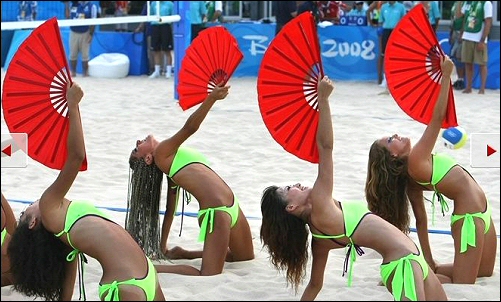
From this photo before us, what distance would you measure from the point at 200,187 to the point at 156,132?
4.57 meters

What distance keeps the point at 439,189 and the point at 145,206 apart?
5.01 ft

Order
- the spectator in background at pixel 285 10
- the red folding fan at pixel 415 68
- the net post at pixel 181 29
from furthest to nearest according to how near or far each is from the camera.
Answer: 1. the spectator in background at pixel 285 10
2. the net post at pixel 181 29
3. the red folding fan at pixel 415 68

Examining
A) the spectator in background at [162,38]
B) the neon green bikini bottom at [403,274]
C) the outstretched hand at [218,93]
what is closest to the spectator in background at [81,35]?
the spectator in background at [162,38]

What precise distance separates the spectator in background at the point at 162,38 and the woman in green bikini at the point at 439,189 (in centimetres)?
969

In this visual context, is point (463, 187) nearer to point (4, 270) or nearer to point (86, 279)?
point (86, 279)

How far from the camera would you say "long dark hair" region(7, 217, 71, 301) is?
3.31 metres

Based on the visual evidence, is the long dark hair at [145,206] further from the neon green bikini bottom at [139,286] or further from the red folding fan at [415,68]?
the red folding fan at [415,68]

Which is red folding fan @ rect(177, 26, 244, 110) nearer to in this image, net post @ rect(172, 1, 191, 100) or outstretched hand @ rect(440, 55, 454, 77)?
outstretched hand @ rect(440, 55, 454, 77)

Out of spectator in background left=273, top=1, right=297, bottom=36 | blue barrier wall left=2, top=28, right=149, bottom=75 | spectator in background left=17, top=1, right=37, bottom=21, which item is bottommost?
blue barrier wall left=2, top=28, right=149, bottom=75

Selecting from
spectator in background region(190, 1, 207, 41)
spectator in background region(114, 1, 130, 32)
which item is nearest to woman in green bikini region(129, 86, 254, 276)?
spectator in background region(190, 1, 207, 41)

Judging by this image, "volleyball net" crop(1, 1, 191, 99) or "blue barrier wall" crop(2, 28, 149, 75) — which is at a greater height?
"volleyball net" crop(1, 1, 191, 99)

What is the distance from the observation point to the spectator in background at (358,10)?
564 inches

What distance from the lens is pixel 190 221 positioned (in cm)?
554

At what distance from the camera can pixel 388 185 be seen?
166 inches
